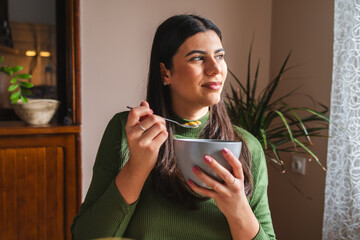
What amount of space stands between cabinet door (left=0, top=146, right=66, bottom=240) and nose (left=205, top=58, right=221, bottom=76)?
120 centimetres

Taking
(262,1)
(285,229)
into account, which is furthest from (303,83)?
(285,229)

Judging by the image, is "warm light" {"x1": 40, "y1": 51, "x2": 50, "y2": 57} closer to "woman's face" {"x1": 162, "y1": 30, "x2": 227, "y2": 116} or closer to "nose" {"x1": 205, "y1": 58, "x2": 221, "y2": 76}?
"woman's face" {"x1": 162, "y1": 30, "x2": 227, "y2": 116}

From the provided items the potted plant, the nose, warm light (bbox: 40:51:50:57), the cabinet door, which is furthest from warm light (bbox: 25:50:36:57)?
the nose

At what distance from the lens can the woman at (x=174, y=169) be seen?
0.72 meters

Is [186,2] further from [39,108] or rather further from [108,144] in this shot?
[108,144]

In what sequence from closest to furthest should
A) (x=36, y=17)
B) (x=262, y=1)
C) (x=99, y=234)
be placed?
(x=99, y=234) → (x=36, y=17) → (x=262, y=1)

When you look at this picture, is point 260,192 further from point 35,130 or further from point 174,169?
point 35,130

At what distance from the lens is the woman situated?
0.72 meters

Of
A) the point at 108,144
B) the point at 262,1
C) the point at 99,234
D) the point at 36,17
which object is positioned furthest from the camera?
the point at 262,1

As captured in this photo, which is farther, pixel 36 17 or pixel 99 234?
pixel 36 17

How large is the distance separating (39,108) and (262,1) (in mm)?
1700

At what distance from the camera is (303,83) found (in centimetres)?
194

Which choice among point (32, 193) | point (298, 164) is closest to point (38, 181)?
point (32, 193)

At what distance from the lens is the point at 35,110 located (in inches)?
70.6
